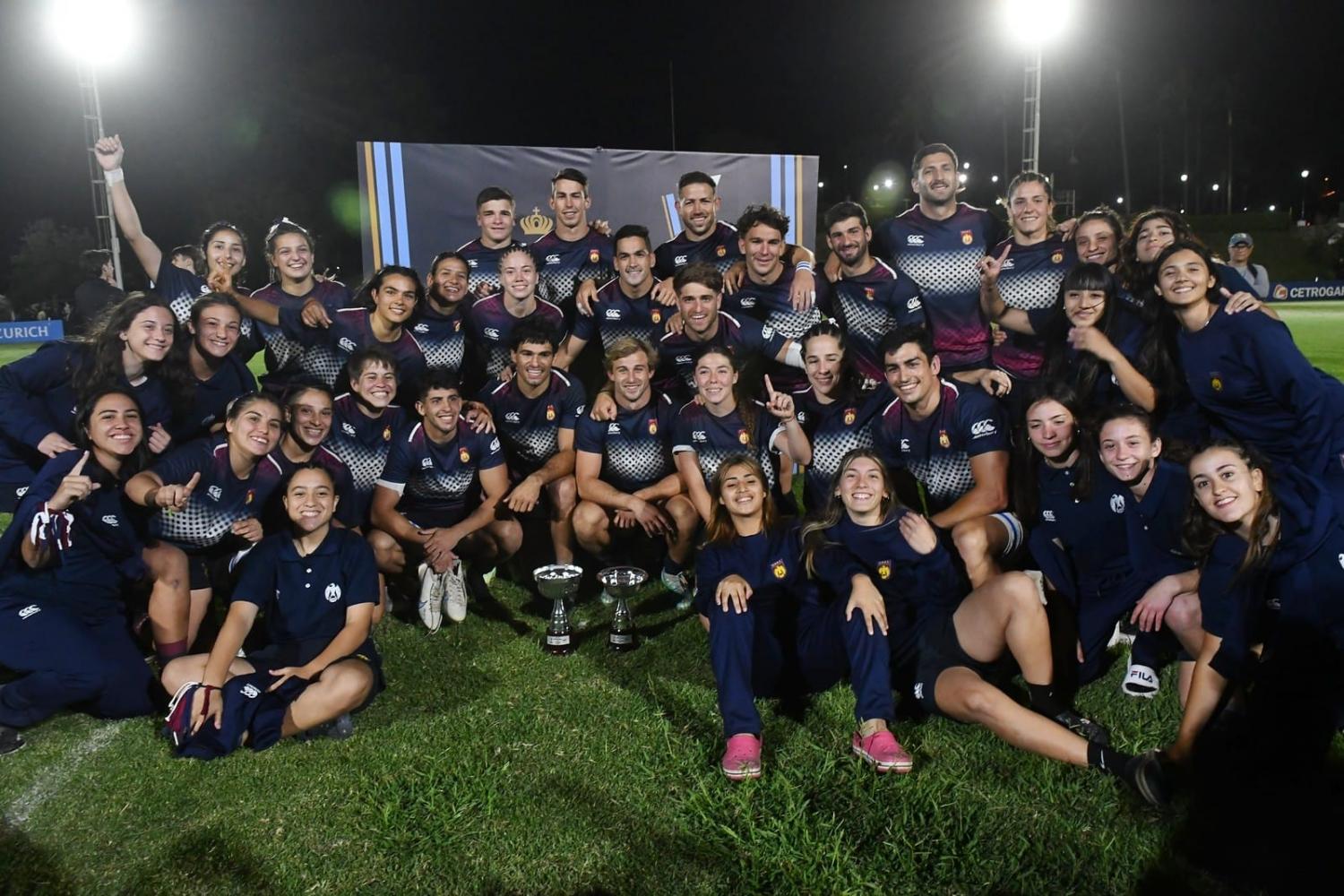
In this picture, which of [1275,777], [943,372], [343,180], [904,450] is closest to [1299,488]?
[1275,777]

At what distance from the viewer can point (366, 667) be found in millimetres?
3801

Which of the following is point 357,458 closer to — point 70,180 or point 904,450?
→ point 904,450

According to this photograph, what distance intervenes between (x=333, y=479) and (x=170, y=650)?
1.01 m

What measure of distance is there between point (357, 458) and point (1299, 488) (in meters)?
4.41

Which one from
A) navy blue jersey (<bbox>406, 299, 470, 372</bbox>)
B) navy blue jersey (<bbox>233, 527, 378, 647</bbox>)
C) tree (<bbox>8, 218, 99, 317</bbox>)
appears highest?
tree (<bbox>8, 218, 99, 317</bbox>)

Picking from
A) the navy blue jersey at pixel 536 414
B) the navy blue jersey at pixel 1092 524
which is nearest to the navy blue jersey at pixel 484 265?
the navy blue jersey at pixel 536 414

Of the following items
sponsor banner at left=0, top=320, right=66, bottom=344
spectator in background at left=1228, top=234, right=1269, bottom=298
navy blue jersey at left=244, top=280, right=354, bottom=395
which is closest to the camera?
navy blue jersey at left=244, top=280, right=354, bottom=395

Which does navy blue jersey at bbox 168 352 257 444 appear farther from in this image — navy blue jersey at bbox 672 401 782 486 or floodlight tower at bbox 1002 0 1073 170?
floodlight tower at bbox 1002 0 1073 170

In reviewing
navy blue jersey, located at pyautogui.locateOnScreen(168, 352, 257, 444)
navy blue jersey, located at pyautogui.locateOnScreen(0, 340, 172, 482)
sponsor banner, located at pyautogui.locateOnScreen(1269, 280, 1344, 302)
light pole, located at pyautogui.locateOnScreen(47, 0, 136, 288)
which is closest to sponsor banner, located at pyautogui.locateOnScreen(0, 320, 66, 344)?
light pole, located at pyautogui.locateOnScreen(47, 0, 136, 288)

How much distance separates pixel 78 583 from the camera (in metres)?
4.02

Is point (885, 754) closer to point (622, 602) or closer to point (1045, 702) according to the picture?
point (1045, 702)

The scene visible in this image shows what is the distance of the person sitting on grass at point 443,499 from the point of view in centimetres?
512

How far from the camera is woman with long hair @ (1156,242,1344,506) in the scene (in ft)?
13.4

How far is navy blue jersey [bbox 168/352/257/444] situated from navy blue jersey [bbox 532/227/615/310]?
2.12m
